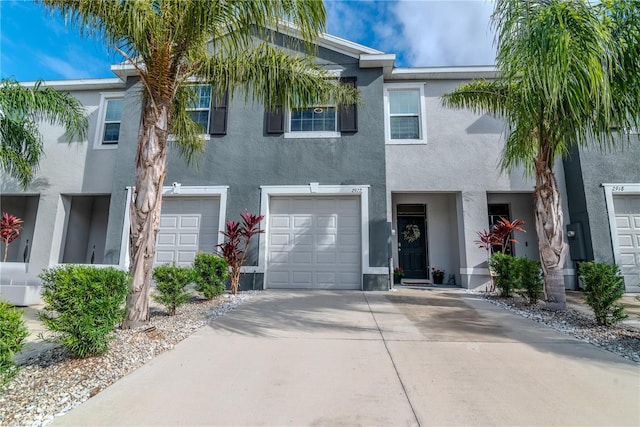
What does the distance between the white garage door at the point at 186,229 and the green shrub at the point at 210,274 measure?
2.02 m

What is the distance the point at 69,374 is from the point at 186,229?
20.2ft

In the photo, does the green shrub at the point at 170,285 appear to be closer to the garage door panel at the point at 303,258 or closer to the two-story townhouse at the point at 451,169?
the garage door panel at the point at 303,258

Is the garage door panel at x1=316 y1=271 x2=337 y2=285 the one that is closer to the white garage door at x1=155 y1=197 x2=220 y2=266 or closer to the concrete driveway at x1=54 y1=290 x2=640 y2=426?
the white garage door at x1=155 y1=197 x2=220 y2=266

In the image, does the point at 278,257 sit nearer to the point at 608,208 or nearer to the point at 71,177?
the point at 71,177

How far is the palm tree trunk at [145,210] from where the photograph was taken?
4.19m

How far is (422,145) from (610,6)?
5.06 metres

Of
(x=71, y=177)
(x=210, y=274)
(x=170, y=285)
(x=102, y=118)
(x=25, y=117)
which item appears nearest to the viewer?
(x=170, y=285)

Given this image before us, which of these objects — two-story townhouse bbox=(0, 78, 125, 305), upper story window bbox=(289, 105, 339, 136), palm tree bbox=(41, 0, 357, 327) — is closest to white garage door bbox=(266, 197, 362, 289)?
upper story window bbox=(289, 105, 339, 136)

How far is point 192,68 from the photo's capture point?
15.8 ft

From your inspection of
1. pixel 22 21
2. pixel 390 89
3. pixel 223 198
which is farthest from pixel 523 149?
pixel 22 21

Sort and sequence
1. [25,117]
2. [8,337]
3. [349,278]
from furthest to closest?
[349,278] → [25,117] → [8,337]

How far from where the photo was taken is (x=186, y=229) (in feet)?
A: 28.8

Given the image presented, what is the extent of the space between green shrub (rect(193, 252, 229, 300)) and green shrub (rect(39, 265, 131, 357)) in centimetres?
301

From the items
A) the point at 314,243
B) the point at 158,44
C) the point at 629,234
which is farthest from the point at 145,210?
the point at 629,234
